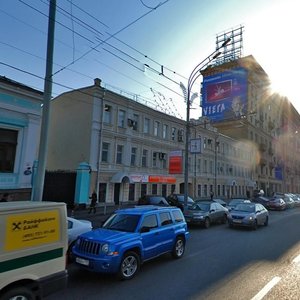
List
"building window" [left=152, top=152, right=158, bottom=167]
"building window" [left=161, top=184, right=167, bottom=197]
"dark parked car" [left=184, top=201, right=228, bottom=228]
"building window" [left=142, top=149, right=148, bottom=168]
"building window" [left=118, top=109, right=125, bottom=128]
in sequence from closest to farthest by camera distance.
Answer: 1. "dark parked car" [left=184, top=201, right=228, bottom=228]
2. "building window" [left=118, top=109, right=125, bottom=128]
3. "building window" [left=142, top=149, right=148, bottom=168]
4. "building window" [left=152, top=152, right=158, bottom=167]
5. "building window" [left=161, top=184, right=167, bottom=197]

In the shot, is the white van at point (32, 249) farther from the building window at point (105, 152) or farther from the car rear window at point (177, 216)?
the building window at point (105, 152)

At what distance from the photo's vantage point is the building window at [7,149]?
16688 mm

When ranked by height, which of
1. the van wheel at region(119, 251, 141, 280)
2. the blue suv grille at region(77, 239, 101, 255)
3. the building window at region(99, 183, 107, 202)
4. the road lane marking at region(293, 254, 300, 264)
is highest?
the building window at region(99, 183, 107, 202)

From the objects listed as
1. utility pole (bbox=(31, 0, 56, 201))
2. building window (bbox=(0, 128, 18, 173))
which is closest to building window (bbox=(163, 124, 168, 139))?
building window (bbox=(0, 128, 18, 173))

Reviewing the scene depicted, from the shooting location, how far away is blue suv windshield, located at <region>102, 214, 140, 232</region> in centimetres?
822

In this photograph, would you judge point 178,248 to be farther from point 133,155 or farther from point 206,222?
point 133,155

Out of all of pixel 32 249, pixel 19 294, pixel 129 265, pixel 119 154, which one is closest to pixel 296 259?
pixel 129 265

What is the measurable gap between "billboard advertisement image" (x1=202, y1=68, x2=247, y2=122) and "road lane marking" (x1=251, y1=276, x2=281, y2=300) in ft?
81.4

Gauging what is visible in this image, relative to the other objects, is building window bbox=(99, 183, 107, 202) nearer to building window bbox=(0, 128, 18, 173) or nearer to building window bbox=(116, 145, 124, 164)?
building window bbox=(116, 145, 124, 164)

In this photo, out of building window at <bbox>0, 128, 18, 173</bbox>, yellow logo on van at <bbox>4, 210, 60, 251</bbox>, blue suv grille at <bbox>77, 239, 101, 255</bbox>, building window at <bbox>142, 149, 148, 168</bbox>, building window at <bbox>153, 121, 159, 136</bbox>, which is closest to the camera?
yellow logo on van at <bbox>4, 210, 60, 251</bbox>

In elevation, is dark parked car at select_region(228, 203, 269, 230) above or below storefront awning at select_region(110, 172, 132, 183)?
below

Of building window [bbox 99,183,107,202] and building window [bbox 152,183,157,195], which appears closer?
building window [bbox 99,183,107,202]

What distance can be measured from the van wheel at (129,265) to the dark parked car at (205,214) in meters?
10.0

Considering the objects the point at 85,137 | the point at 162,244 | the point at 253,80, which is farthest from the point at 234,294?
the point at 253,80
